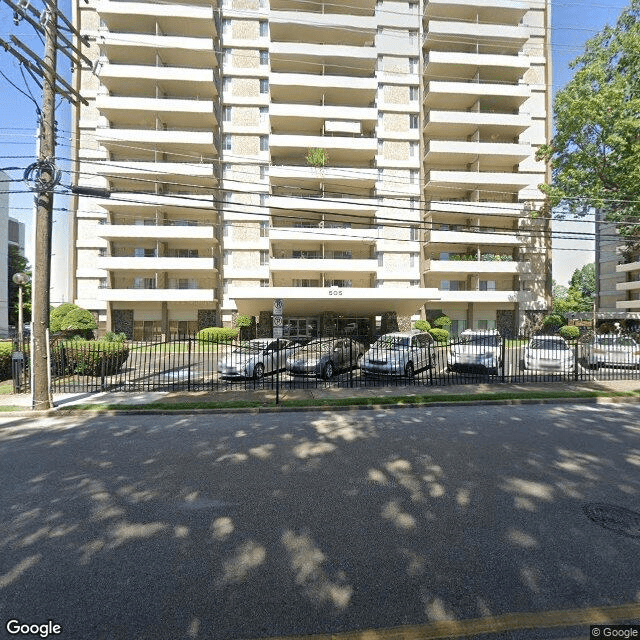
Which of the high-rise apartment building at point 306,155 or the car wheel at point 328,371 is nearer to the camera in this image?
the car wheel at point 328,371

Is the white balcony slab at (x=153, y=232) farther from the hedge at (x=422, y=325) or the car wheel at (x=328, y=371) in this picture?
the car wheel at (x=328, y=371)

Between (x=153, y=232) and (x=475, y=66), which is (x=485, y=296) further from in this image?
(x=153, y=232)

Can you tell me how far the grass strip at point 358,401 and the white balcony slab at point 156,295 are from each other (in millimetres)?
20051

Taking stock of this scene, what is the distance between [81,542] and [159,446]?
2.89 meters

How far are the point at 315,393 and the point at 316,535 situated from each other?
6999 mm

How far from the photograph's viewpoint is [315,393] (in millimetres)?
10523

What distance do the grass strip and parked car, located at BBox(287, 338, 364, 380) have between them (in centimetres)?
344

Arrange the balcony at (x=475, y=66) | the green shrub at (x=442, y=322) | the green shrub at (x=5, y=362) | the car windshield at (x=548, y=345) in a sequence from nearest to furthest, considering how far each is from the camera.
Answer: the green shrub at (x=5, y=362)
the car windshield at (x=548, y=345)
the balcony at (x=475, y=66)
the green shrub at (x=442, y=322)

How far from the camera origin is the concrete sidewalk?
954cm

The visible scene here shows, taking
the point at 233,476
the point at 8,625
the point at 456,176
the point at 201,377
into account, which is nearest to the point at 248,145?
the point at 456,176

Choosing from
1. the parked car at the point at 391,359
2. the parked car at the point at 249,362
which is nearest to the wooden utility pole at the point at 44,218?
the parked car at the point at 249,362

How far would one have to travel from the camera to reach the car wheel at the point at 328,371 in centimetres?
1334

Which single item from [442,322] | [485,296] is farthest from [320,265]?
[485,296]

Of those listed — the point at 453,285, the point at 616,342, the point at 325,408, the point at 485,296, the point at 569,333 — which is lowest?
the point at 325,408
